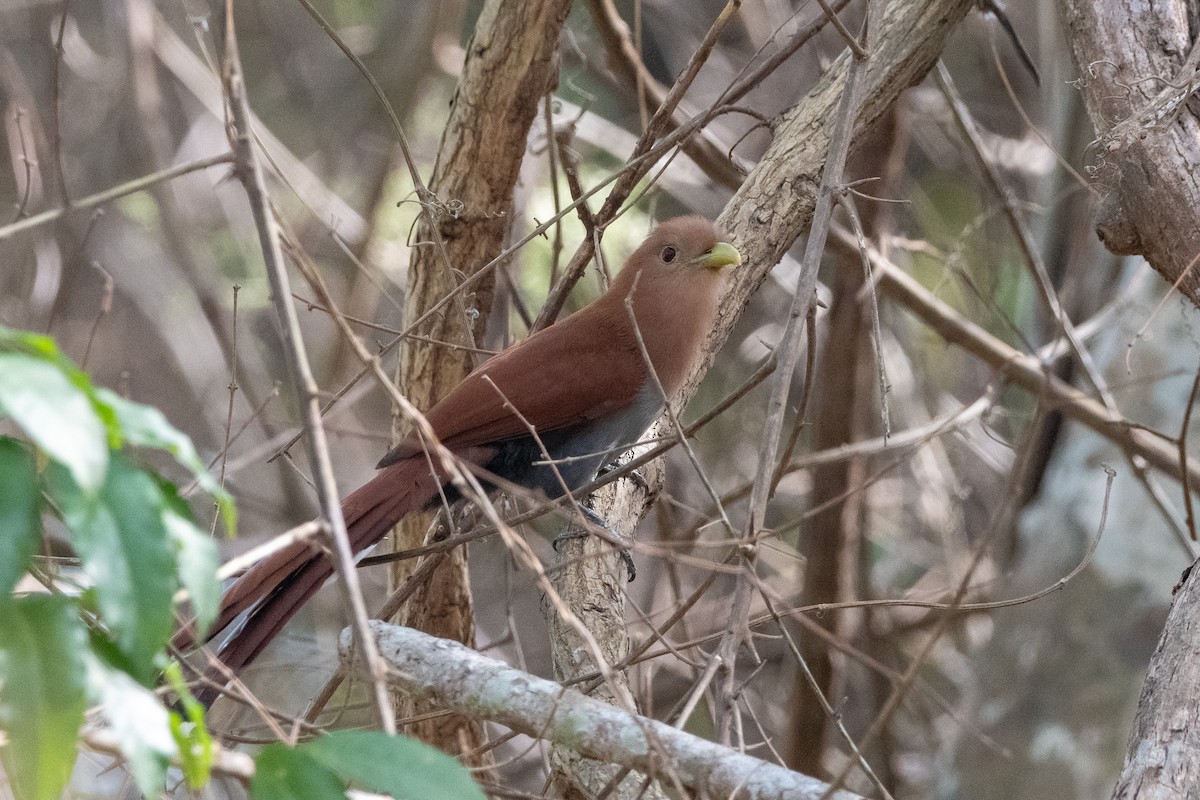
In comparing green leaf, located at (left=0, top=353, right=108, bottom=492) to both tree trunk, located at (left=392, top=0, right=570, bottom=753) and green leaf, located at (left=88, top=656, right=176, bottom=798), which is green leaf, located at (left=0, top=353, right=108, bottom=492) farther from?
tree trunk, located at (left=392, top=0, right=570, bottom=753)

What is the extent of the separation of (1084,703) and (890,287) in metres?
2.01

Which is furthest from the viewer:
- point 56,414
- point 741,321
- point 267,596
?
point 741,321

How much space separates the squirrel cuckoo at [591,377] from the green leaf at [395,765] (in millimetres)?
1730

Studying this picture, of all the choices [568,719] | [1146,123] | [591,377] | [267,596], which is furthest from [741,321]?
[568,719]

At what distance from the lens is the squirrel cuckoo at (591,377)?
326cm

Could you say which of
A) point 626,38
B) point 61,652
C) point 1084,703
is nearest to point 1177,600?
point 61,652

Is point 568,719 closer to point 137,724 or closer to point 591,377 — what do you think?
point 137,724

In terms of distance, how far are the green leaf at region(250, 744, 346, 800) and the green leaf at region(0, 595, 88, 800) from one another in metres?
0.20

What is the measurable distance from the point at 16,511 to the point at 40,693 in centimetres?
18

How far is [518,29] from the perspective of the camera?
341 centimetres

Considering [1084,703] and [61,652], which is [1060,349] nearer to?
[1084,703]

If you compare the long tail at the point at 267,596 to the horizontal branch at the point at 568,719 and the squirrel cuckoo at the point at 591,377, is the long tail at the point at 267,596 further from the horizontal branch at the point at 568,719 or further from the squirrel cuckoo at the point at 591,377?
the squirrel cuckoo at the point at 591,377

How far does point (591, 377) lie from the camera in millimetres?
3408

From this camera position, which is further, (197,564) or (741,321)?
(741,321)
